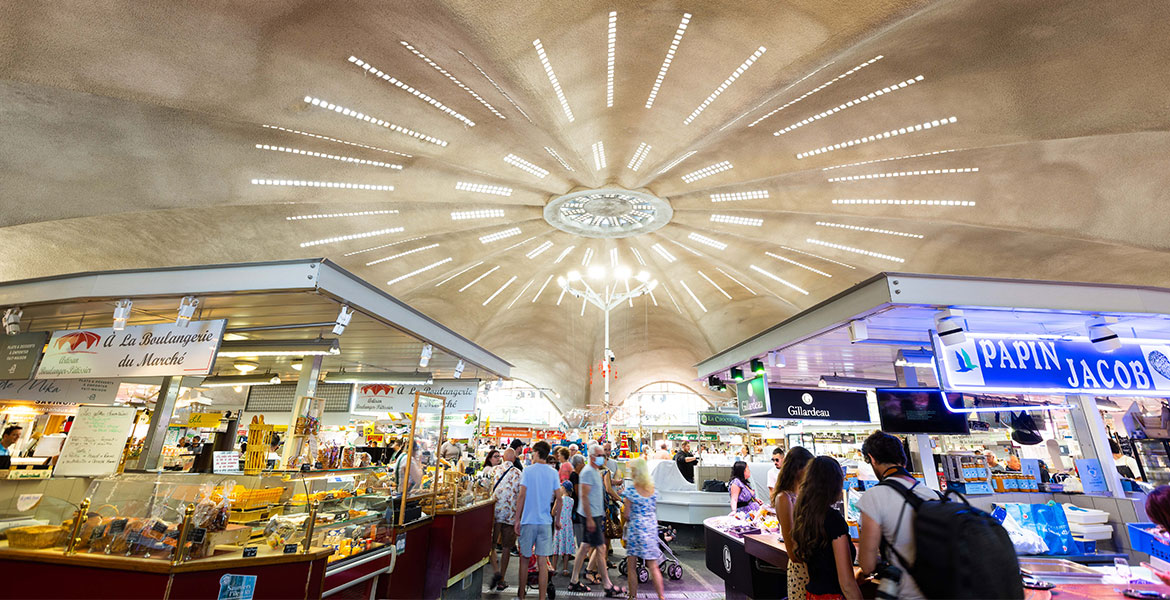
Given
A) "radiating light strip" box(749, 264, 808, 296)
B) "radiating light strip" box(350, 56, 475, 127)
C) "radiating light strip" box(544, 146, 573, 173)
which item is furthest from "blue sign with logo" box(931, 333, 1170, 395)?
"radiating light strip" box(749, 264, 808, 296)

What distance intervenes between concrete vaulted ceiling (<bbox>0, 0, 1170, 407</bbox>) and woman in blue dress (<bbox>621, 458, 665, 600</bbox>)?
18.0 ft

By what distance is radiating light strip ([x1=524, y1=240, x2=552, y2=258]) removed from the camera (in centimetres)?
1352

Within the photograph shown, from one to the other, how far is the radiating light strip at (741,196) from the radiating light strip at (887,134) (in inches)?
65.7

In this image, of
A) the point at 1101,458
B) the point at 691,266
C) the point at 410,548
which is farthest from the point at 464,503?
the point at 691,266

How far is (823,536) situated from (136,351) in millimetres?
6680

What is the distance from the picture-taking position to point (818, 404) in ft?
30.9

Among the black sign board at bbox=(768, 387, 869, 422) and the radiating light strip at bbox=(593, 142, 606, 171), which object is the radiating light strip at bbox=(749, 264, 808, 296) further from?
the radiating light strip at bbox=(593, 142, 606, 171)

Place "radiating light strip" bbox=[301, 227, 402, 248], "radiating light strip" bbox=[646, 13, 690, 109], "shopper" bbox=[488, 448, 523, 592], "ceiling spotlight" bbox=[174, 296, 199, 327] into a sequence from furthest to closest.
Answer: "radiating light strip" bbox=[301, 227, 402, 248], "shopper" bbox=[488, 448, 523, 592], "radiating light strip" bbox=[646, 13, 690, 109], "ceiling spotlight" bbox=[174, 296, 199, 327]

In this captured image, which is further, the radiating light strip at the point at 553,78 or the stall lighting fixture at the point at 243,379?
the stall lighting fixture at the point at 243,379

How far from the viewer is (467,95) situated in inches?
289

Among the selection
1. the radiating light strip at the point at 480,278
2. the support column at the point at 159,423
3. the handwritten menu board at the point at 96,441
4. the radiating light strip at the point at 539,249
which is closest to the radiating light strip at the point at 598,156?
the radiating light strip at the point at 539,249

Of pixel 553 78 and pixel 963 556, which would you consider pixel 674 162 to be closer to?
pixel 553 78

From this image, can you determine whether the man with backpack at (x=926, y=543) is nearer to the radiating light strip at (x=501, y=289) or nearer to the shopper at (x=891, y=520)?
the shopper at (x=891, y=520)

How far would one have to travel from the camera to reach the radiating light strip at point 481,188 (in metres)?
9.88
